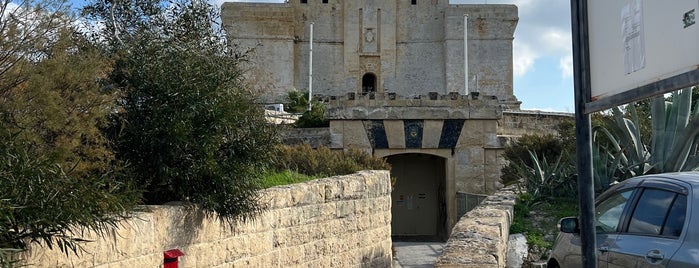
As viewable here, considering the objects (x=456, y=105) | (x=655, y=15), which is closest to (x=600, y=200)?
(x=655, y=15)

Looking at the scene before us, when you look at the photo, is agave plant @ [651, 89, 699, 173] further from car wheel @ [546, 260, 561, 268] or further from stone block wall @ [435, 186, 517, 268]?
car wheel @ [546, 260, 561, 268]

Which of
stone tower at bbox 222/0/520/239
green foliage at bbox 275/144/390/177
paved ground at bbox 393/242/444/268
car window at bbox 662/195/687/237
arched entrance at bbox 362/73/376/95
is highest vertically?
stone tower at bbox 222/0/520/239

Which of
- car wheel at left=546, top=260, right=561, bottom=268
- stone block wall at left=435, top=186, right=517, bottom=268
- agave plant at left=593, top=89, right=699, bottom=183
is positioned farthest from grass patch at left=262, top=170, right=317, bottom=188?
agave plant at left=593, top=89, right=699, bottom=183

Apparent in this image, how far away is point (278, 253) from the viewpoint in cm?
743

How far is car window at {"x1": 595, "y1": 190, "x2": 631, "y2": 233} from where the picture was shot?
194 inches

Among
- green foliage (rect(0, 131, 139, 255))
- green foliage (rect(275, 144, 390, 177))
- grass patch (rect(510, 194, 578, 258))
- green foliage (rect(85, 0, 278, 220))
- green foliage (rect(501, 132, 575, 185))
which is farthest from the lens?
green foliage (rect(501, 132, 575, 185))

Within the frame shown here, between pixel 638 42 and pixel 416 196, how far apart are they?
2069cm

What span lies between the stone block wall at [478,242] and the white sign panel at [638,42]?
1785 millimetres

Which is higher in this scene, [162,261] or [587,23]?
[587,23]

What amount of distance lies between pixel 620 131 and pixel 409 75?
34602 millimetres

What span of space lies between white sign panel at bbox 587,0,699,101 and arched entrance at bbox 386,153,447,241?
19076 millimetres

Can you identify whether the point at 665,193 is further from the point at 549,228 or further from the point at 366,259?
the point at 366,259

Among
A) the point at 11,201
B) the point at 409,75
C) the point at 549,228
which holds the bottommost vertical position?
the point at 549,228

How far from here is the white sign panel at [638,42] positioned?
2.68 meters
